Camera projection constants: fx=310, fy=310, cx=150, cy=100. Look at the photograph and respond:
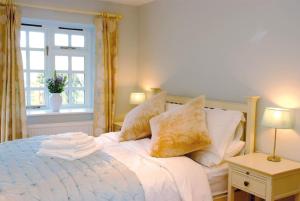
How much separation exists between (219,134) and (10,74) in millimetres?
2626

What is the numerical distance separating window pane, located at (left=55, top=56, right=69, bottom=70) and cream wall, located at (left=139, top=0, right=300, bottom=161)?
4.06 ft

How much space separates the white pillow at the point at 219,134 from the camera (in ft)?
8.67

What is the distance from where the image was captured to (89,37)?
4680 mm

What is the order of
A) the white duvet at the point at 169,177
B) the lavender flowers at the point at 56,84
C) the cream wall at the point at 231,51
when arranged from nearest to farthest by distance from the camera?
the white duvet at the point at 169,177 → the cream wall at the point at 231,51 → the lavender flowers at the point at 56,84

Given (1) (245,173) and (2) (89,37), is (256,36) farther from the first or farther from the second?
(2) (89,37)

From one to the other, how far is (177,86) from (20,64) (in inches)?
77.4

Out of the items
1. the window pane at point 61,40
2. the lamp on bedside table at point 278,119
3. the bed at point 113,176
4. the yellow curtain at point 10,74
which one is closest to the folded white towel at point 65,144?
the bed at point 113,176

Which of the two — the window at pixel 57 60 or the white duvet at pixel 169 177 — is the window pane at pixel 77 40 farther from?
the white duvet at pixel 169 177

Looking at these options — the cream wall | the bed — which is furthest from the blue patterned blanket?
the cream wall

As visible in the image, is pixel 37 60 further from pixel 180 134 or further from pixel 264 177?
pixel 264 177

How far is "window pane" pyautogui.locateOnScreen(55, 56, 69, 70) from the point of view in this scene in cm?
448

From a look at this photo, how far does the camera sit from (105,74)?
4430mm

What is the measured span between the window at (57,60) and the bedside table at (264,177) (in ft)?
9.33

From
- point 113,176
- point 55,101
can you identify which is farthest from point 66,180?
point 55,101
